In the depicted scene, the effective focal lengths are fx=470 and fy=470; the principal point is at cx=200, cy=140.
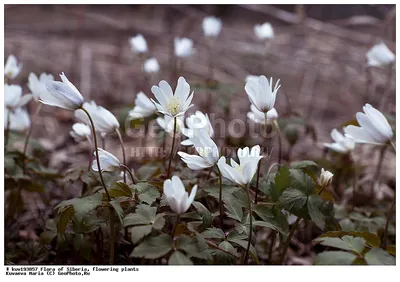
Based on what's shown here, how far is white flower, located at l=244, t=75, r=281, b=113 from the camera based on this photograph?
1.72 m

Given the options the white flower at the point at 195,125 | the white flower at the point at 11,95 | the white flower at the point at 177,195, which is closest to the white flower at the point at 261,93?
the white flower at the point at 195,125

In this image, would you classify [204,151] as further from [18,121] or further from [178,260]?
[18,121]

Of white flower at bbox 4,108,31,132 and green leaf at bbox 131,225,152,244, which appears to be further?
white flower at bbox 4,108,31,132

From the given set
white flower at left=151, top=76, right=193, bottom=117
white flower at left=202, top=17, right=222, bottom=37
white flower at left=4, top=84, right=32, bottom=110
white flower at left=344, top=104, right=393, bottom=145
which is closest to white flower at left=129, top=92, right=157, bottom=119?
white flower at left=151, top=76, right=193, bottom=117

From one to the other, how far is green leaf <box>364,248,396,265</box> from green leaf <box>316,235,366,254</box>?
0.03 m

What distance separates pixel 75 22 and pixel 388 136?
451cm

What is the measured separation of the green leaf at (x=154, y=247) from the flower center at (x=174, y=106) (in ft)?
1.50

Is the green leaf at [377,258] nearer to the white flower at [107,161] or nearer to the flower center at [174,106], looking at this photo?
the flower center at [174,106]

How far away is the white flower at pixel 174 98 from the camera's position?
1669 mm

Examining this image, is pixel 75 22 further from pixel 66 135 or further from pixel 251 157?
pixel 251 157

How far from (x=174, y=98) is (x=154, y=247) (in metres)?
0.53

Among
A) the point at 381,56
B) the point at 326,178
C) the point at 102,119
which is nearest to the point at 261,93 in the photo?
the point at 326,178

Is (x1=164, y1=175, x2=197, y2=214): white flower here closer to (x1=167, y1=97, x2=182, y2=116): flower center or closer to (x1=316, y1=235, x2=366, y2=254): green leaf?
(x1=167, y1=97, x2=182, y2=116): flower center
